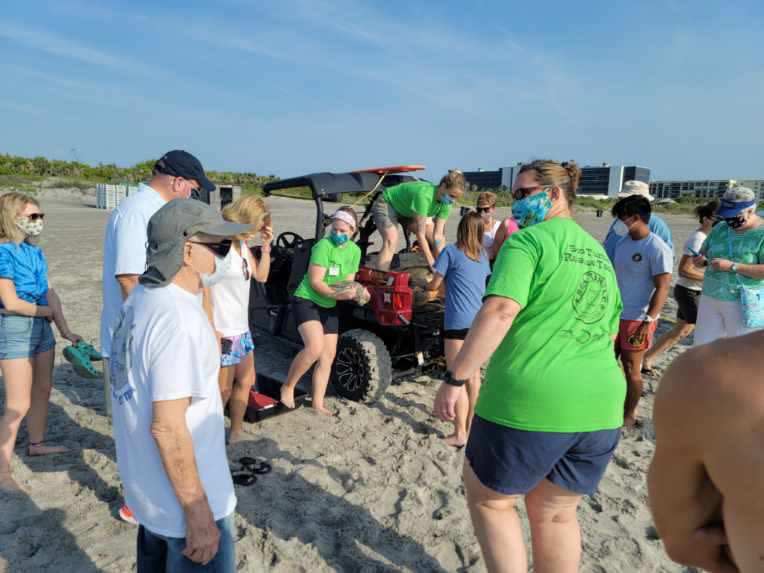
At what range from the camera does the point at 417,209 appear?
18.8ft

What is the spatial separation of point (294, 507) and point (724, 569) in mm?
2633

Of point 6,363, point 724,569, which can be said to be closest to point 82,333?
point 6,363

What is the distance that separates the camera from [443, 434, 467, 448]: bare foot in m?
3.98

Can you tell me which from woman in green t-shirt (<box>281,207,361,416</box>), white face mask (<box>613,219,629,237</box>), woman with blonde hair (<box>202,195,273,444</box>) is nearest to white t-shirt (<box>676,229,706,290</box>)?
white face mask (<box>613,219,629,237</box>)

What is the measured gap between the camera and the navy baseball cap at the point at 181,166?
309 cm

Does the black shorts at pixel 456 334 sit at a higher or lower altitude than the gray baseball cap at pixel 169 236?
lower

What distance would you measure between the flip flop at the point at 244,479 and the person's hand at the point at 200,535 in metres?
1.86

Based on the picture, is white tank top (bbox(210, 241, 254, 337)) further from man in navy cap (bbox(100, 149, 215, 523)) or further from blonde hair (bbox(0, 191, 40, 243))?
blonde hair (bbox(0, 191, 40, 243))

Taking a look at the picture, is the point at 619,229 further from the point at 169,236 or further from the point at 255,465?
the point at 169,236

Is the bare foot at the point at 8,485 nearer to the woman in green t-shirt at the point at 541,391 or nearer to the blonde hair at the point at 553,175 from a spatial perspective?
the woman in green t-shirt at the point at 541,391

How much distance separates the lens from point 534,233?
2.13 meters

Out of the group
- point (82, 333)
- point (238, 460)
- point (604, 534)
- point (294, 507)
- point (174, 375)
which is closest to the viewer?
point (174, 375)

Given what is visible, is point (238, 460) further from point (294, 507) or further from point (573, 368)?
point (573, 368)

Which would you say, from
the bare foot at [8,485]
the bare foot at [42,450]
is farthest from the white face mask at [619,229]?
the bare foot at [8,485]
